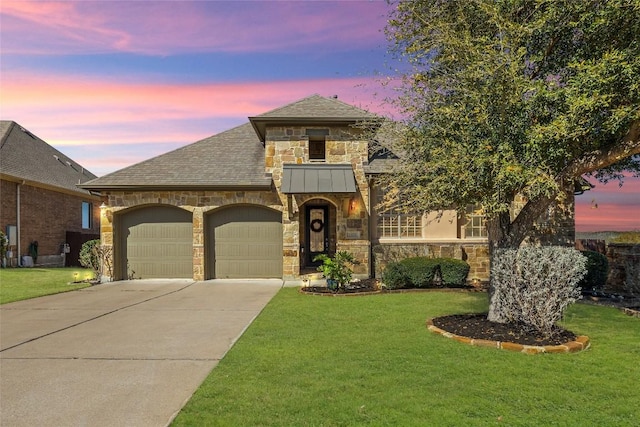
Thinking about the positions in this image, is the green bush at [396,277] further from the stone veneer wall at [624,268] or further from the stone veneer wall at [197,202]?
the stone veneer wall at [624,268]

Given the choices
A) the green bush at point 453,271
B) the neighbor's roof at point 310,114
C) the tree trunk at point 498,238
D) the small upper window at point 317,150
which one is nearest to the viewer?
the tree trunk at point 498,238

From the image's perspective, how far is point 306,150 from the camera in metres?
15.9

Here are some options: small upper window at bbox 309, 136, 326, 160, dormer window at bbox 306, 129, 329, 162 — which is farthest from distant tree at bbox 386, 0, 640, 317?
small upper window at bbox 309, 136, 326, 160

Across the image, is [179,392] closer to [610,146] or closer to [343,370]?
[343,370]

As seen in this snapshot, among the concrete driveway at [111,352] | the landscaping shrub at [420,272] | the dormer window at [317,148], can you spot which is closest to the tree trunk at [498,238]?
the concrete driveway at [111,352]

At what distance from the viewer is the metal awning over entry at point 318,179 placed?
14.5 meters

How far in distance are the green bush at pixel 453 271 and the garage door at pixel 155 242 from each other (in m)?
9.39

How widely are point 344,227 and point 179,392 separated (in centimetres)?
1102

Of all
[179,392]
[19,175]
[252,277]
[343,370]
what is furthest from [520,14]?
[19,175]

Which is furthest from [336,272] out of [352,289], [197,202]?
[197,202]

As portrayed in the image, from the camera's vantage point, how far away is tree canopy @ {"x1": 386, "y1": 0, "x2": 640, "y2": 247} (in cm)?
623

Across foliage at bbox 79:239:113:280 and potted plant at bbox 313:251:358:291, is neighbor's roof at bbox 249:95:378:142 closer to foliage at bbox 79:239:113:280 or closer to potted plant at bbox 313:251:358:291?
potted plant at bbox 313:251:358:291

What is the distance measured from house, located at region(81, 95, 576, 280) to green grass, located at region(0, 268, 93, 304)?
186cm

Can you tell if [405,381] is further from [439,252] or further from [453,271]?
[439,252]
